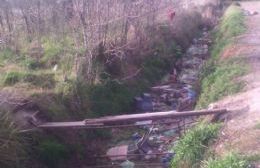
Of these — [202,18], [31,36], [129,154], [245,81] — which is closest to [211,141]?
[129,154]

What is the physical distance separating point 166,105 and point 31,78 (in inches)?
163

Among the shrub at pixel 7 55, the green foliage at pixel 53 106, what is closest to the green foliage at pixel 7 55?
the shrub at pixel 7 55

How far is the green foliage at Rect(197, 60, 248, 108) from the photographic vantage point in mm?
11603

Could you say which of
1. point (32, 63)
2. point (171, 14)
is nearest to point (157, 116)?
point (32, 63)

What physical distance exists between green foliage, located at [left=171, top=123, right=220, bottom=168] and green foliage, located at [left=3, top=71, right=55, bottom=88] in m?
3.30

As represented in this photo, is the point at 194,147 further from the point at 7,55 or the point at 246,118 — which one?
the point at 7,55

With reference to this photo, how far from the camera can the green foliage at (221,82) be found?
11.6 meters

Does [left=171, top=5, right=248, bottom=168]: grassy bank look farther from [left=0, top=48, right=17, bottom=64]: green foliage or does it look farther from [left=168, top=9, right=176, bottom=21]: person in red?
[left=0, top=48, right=17, bottom=64]: green foliage

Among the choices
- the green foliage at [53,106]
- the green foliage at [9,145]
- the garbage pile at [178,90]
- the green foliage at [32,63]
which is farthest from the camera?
the garbage pile at [178,90]

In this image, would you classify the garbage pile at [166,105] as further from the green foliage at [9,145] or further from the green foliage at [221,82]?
the green foliage at [9,145]

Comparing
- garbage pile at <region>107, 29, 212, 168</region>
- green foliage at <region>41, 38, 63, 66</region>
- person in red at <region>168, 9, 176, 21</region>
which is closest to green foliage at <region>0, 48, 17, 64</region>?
green foliage at <region>41, 38, 63, 66</region>

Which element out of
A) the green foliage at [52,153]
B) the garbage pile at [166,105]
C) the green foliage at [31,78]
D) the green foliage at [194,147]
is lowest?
the garbage pile at [166,105]

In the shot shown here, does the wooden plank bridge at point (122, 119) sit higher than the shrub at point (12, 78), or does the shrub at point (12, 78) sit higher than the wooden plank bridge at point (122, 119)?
the shrub at point (12, 78)

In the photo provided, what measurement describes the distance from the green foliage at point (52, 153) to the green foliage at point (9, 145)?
710 millimetres
